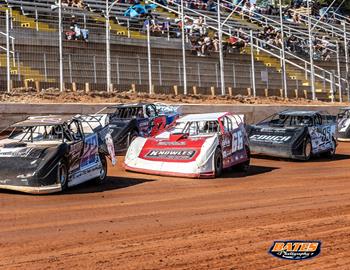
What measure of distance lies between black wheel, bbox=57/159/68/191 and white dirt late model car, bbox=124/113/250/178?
3297mm

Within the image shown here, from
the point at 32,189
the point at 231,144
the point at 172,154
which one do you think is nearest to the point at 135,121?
the point at 231,144

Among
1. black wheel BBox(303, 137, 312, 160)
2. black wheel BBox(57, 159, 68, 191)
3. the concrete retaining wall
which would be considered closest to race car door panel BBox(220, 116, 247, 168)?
black wheel BBox(303, 137, 312, 160)

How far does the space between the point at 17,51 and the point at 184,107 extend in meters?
6.16

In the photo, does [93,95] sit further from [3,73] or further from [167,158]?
[167,158]

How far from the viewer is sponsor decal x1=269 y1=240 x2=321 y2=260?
6.29 metres

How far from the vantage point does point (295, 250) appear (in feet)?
20.8

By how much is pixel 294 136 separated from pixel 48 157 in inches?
363

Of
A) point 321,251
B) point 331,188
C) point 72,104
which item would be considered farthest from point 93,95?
point 321,251

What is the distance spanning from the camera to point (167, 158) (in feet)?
48.8

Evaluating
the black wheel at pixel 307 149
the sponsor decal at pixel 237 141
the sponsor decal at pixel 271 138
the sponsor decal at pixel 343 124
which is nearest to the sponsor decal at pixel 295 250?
the sponsor decal at pixel 237 141

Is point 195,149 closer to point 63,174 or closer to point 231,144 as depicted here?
point 231,144

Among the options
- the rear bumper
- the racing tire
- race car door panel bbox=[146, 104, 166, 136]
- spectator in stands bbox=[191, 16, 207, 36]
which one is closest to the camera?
the rear bumper

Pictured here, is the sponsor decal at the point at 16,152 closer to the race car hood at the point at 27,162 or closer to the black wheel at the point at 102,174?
the race car hood at the point at 27,162

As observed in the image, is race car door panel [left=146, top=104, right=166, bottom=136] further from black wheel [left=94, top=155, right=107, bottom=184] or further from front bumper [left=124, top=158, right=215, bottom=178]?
black wheel [left=94, top=155, right=107, bottom=184]
